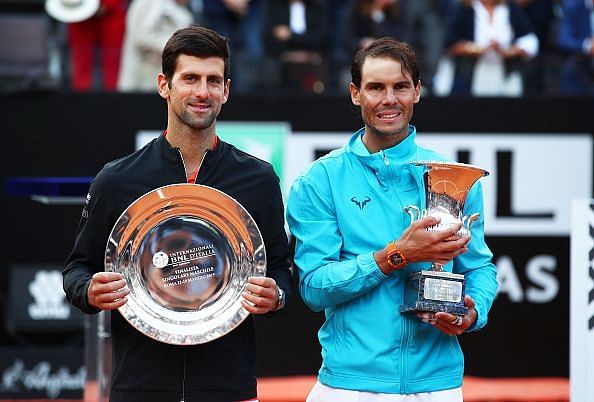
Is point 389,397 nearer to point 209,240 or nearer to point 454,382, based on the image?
point 454,382

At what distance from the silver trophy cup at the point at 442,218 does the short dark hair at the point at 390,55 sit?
36 cm

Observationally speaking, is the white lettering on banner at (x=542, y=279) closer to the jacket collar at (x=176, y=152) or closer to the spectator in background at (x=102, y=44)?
the spectator in background at (x=102, y=44)

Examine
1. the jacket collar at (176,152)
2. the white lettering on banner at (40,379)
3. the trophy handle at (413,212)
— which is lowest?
the white lettering on banner at (40,379)

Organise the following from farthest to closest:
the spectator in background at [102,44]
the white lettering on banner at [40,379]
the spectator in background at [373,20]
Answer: the spectator in background at [373,20] < the spectator in background at [102,44] < the white lettering on banner at [40,379]

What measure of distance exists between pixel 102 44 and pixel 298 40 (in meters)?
1.44

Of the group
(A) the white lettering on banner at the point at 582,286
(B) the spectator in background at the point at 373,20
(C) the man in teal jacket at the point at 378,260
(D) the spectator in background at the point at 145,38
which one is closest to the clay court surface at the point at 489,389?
(D) the spectator in background at the point at 145,38

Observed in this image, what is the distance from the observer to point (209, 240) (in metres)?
3.38

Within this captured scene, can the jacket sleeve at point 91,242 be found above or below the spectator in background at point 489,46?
below

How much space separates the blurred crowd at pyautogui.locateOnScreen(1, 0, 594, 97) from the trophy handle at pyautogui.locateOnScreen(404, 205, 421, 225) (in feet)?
13.6

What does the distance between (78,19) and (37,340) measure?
230cm

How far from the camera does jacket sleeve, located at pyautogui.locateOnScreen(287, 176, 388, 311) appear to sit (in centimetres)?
333

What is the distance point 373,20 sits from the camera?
8.23m

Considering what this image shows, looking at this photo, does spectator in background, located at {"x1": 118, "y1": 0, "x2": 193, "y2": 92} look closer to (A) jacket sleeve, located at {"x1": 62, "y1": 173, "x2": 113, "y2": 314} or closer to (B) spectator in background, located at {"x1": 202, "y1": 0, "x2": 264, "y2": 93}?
(B) spectator in background, located at {"x1": 202, "y1": 0, "x2": 264, "y2": 93}

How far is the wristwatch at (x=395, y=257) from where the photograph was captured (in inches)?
129
